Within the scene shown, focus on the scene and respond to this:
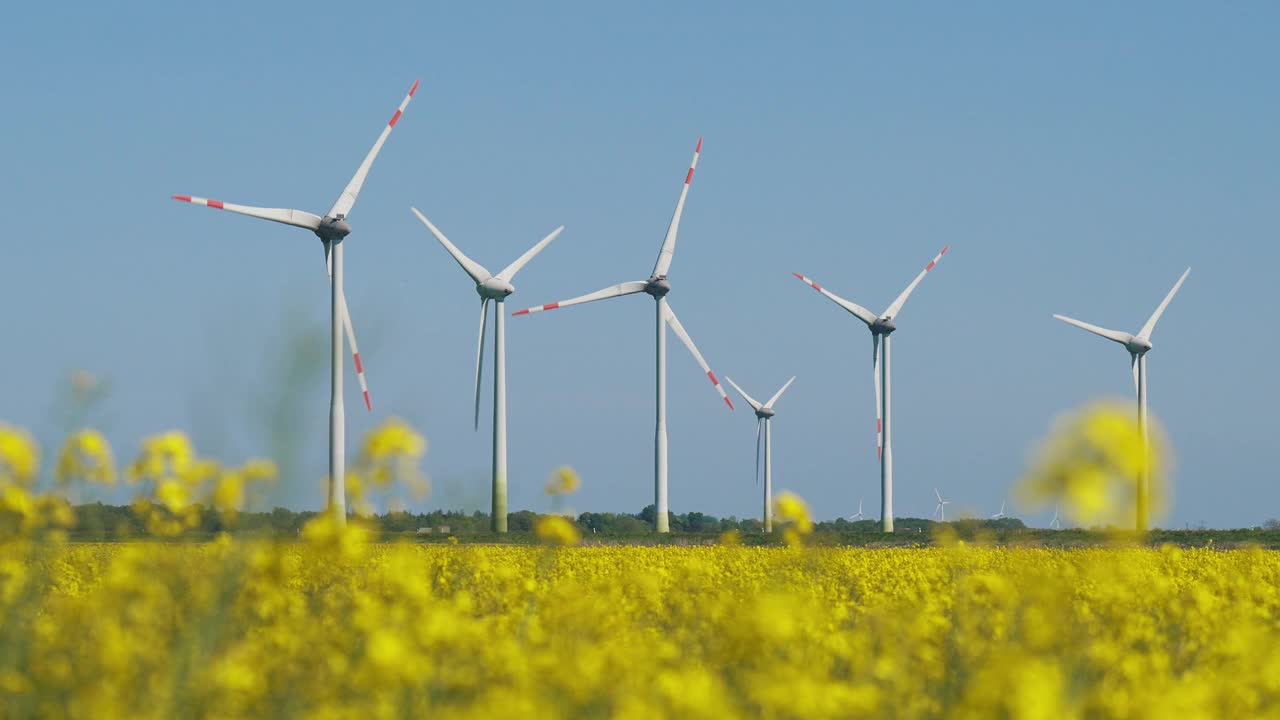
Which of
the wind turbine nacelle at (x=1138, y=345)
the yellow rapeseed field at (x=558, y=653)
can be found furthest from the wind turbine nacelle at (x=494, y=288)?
the yellow rapeseed field at (x=558, y=653)

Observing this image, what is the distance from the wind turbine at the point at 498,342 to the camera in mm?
54312

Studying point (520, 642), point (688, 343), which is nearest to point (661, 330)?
point (688, 343)

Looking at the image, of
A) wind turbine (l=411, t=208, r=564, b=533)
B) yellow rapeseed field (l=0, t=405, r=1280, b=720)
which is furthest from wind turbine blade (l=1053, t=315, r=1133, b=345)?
yellow rapeseed field (l=0, t=405, r=1280, b=720)

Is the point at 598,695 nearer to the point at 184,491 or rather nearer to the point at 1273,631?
the point at 184,491

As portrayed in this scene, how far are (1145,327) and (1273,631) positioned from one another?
166ft

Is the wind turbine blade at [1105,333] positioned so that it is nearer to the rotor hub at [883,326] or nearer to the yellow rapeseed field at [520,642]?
the rotor hub at [883,326]

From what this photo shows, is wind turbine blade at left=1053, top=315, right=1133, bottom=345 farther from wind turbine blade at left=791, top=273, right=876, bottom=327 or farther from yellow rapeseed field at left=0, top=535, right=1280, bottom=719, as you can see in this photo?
yellow rapeseed field at left=0, top=535, right=1280, bottom=719

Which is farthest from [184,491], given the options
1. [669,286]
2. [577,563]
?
[669,286]

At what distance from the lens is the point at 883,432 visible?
224 ft

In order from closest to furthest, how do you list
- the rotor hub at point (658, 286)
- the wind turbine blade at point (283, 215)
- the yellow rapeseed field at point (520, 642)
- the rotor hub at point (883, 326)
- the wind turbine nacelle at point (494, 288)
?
the yellow rapeseed field at point (520, 642)
the wind turbine blade at point (283, 215)
the wind turbine nacelle at point (494, 288)
the rotor hub at point (658, 286)
the rotor hub at point (883, 326)

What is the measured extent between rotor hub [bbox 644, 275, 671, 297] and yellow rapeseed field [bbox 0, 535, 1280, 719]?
48104mm

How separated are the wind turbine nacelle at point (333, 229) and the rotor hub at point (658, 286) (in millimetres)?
19291

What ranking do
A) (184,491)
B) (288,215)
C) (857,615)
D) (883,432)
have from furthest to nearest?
1. (883,432)
2. (288,215)
3. (857,615)
4. (184,491)

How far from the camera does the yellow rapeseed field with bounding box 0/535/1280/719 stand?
23.8ft
